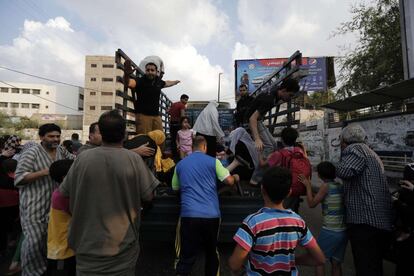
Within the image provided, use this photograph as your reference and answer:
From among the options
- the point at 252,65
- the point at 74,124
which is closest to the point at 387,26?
the point at 252,65

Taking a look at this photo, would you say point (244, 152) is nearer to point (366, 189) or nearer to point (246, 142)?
point (246, 142)

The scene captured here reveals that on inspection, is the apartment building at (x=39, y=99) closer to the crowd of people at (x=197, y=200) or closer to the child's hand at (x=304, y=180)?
the crowd of people at (x=197, y=200)

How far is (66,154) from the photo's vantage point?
10.7 ft

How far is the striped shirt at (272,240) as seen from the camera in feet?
5.83

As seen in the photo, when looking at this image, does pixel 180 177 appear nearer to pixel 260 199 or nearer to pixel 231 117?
pixel 260 199

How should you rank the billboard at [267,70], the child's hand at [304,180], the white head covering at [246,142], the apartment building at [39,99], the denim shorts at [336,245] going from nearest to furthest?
the denim shorts at [336,245] < the child's hand at [304,180] < the white head covering at [246,142] < the billboard at [267,70] < the apartment building at [39,99]

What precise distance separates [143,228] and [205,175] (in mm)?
992

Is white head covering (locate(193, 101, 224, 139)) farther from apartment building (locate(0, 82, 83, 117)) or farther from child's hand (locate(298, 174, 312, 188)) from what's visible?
apartment building (locate(0, 82, 83, 117))

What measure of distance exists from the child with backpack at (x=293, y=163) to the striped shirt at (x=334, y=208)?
282 mm

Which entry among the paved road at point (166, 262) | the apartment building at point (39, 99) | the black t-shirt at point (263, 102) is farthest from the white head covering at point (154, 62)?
the apartment building at point (39, 99)

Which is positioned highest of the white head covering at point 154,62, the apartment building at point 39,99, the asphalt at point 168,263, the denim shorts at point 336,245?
the apartment building at point 39,99

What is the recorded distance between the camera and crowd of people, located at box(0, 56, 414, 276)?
187 cm

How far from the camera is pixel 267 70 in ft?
90.2

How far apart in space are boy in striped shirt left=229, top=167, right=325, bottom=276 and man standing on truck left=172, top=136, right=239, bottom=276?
0.94m
